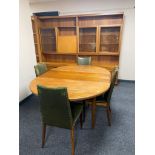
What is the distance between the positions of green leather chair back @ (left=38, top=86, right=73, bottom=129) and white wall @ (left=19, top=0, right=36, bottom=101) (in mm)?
1535

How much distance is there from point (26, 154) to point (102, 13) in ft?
11.5

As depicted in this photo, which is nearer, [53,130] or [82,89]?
[82,89]

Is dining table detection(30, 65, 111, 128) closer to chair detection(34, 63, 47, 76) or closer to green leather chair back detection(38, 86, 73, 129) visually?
green leather chair back detection(38, 86, 73, 129)

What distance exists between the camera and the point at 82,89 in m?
1.88

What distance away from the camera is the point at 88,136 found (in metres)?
2.14

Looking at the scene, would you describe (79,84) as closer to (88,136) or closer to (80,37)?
(88,136)

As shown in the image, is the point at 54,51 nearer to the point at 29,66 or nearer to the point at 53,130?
the point at 29,66

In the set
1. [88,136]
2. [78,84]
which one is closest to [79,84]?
[78,84]

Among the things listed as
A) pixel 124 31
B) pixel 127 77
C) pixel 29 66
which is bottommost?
pixel 127 77

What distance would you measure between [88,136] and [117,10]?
320 centimetres

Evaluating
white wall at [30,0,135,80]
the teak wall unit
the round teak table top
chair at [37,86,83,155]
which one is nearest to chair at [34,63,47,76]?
the round teak table top

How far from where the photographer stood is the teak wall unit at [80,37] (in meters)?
3.95
